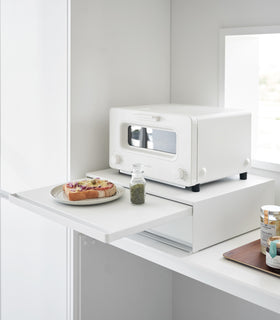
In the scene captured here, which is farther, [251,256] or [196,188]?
[196,188]

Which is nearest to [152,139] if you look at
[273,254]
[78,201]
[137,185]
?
[137,185]

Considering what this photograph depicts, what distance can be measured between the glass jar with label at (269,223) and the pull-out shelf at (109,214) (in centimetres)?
21

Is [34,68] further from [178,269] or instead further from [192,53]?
[178,269]

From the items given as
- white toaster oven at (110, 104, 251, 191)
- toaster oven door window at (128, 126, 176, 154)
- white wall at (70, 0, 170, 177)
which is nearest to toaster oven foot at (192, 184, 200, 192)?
white toaster oven at (110, 104, 251, 191)

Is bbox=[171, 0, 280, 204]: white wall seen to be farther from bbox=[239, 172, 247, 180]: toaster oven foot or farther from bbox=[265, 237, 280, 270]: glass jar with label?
bbox=[265, 237, 280, 270]: glass jar with label

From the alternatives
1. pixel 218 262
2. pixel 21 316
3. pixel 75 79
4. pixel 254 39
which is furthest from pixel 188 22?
pixel 21 316

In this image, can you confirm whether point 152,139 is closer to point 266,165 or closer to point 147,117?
point 147,117

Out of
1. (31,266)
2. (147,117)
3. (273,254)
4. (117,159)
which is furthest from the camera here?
(31,266)

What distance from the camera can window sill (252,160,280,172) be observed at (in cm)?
180

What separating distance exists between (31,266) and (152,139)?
843 mm

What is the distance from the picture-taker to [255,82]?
2.06 metres

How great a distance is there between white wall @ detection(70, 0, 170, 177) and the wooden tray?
68 centimetres

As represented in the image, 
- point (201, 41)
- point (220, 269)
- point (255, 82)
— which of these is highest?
point (201, 41)

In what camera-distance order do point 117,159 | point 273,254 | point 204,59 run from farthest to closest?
point 204,59 → point 117,159 → point 273,254
